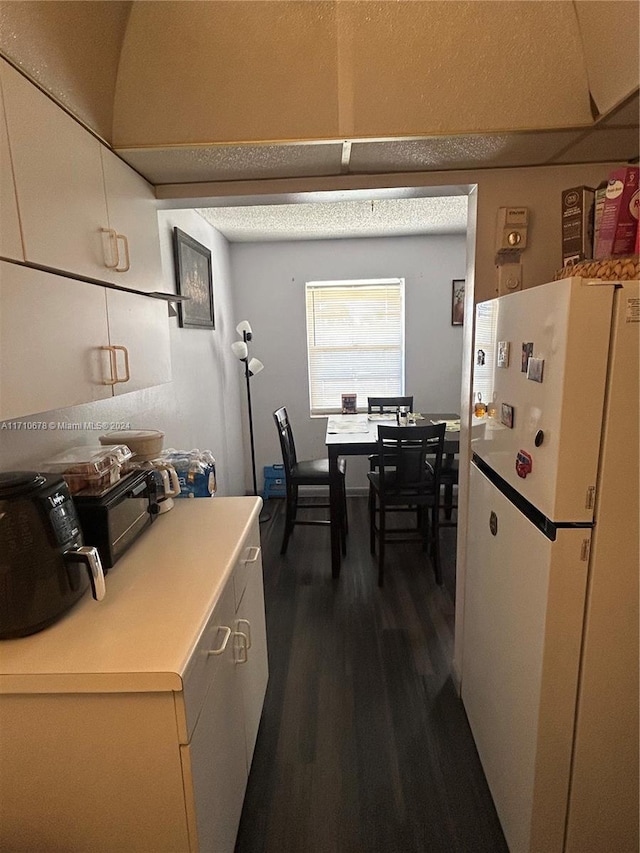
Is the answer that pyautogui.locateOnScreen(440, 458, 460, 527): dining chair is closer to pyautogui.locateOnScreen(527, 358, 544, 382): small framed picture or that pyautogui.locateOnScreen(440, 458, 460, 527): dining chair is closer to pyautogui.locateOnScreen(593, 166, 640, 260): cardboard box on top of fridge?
pyautogui.locateOnScreen(527, 358, 544, 382): small framed picture

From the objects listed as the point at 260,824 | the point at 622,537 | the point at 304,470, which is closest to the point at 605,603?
the point at 622,537

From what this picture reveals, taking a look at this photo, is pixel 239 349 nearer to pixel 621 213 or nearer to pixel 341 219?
pixel 341 219

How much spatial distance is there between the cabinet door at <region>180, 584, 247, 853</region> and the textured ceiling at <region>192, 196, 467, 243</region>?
2575 mm

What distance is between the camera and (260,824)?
61.0 inches

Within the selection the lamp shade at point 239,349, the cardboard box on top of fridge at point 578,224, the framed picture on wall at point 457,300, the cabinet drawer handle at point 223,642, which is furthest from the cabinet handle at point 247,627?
the framed picture on wall at point 457,300

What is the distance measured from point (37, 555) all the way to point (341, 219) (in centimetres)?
322

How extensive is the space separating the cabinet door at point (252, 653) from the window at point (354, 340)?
9.58 ft

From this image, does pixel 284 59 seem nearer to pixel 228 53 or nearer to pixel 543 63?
pixel 228 53

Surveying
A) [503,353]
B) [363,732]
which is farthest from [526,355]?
[363,732]

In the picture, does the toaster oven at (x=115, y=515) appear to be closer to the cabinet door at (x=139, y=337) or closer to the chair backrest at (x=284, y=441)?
the cabinet door at (x=139, y=337)

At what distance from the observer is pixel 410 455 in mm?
2883

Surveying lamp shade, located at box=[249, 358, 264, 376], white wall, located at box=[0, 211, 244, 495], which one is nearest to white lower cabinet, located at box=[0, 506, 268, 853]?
white wall, located at box=[0, 211, 244, 495]

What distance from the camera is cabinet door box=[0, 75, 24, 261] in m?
0.90

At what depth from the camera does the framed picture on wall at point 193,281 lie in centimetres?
271
